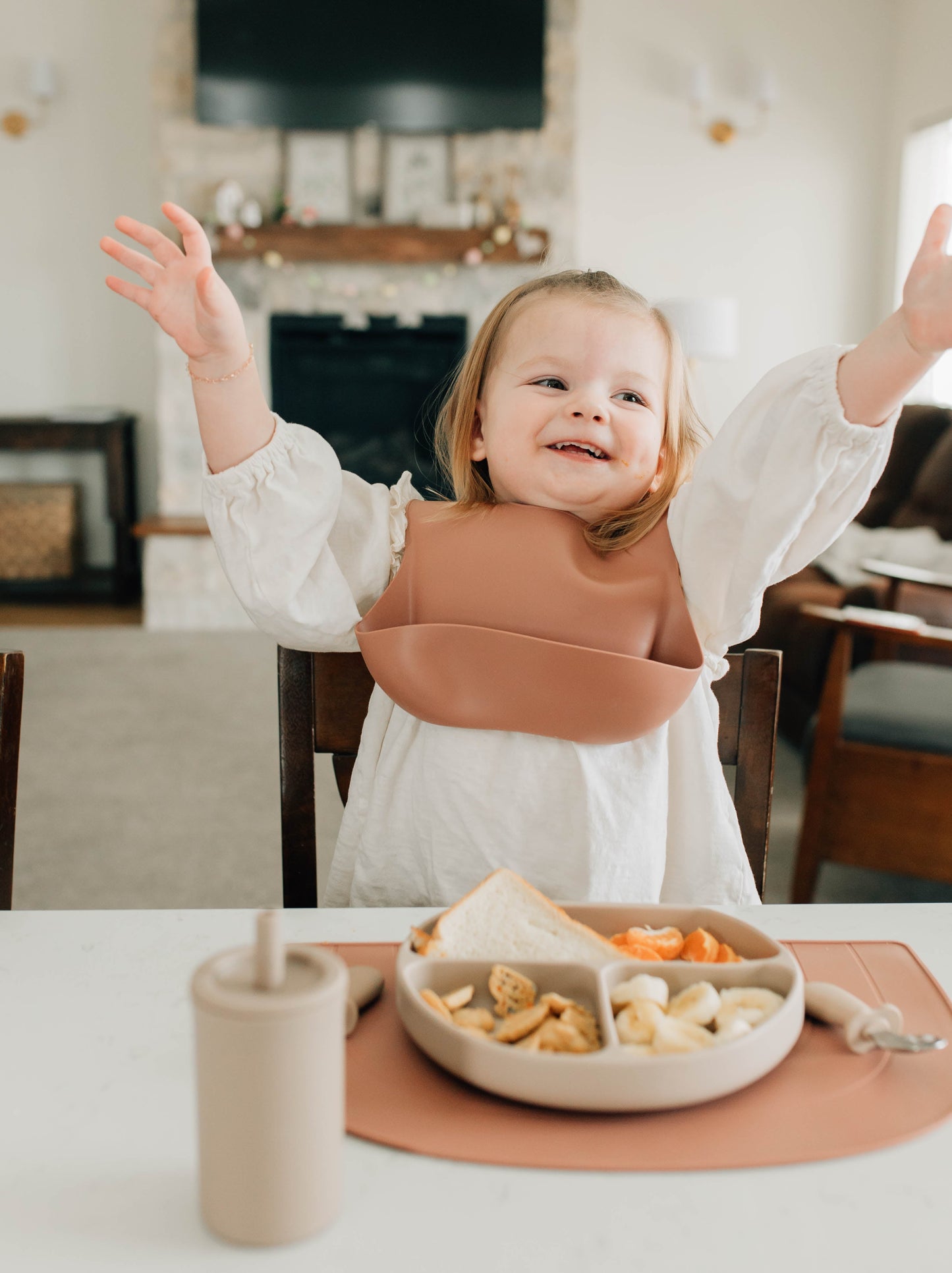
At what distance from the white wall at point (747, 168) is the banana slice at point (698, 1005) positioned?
16.1 ft

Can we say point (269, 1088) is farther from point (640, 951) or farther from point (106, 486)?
point (106, 486)

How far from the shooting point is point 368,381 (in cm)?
512

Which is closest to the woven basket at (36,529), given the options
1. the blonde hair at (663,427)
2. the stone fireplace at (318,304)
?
the stone fireplace at (318,304)

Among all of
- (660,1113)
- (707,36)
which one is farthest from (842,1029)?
(707,36)

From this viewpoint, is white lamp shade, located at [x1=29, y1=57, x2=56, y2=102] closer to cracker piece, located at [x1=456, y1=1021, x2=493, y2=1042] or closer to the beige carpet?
the beige carpet

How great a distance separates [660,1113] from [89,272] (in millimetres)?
5483

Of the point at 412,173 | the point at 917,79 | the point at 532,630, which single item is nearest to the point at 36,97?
the point at 412,173

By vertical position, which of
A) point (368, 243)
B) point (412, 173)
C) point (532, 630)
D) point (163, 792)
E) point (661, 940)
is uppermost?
point (412, 173)

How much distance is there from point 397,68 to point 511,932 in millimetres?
4893

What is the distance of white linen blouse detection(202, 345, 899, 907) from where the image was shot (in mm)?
813

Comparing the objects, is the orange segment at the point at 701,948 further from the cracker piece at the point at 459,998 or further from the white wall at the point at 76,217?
the white wall at the point at 76,217

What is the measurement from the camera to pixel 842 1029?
A: 0.58m

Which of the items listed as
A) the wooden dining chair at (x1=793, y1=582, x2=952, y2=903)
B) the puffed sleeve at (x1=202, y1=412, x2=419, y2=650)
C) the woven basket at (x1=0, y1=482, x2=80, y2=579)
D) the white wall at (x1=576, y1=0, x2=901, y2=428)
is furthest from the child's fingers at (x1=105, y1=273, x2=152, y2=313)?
the white wall at (x1=576, y1=0, x2=901, y2=428)

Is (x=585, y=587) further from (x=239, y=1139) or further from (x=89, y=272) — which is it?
(x=89, y=272)
